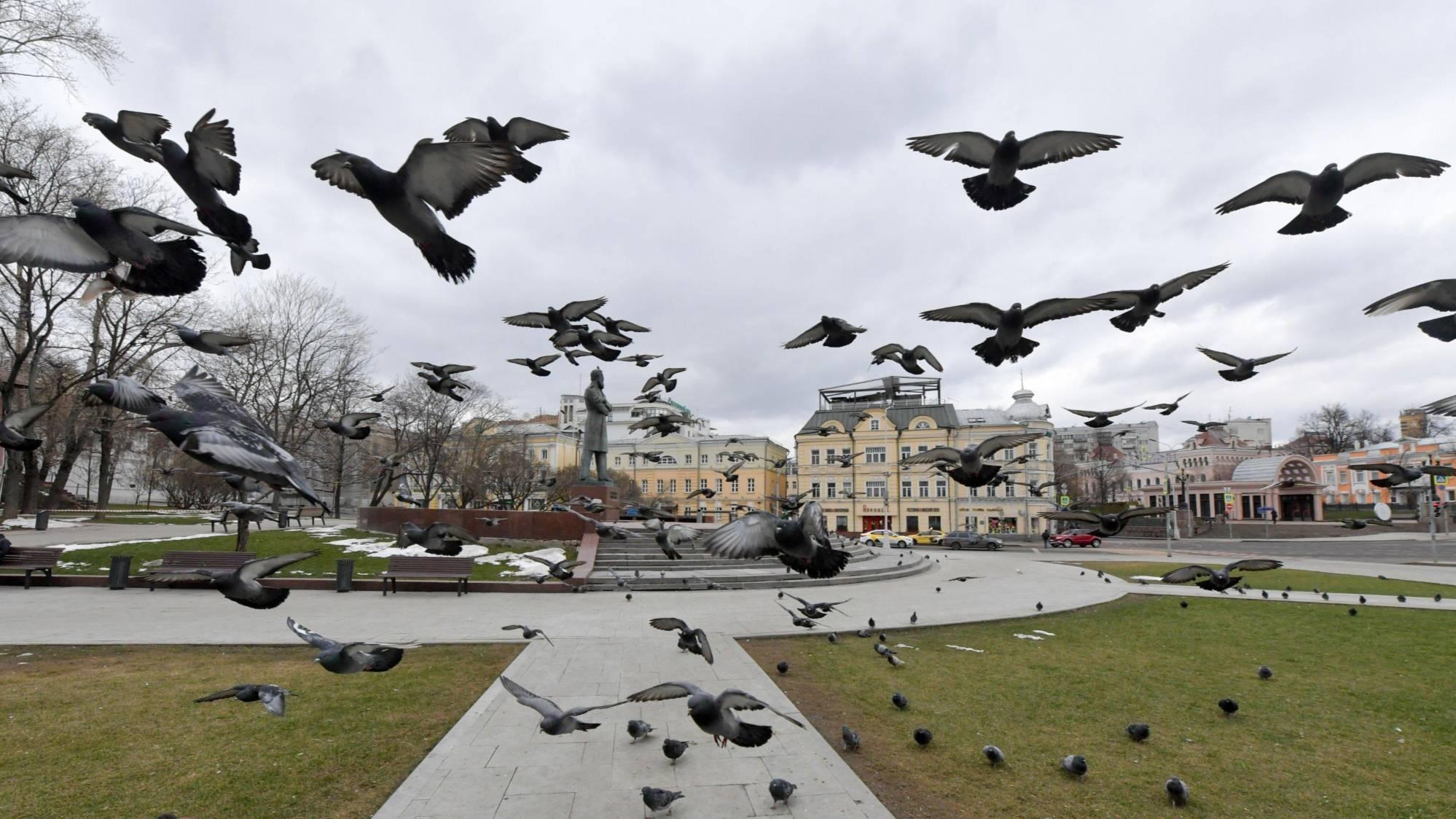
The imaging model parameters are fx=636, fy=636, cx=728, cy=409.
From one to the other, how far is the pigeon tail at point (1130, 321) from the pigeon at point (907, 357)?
5.41ft

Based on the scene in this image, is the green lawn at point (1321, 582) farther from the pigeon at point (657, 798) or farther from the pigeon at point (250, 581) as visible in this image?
→ the pigeon at point (250, 581)

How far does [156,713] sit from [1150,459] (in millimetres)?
98518

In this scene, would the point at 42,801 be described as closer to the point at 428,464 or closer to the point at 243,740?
the point at 243,740

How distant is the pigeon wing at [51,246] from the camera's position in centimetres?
203

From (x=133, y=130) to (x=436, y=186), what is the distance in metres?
1.58

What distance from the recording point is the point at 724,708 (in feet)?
13.0

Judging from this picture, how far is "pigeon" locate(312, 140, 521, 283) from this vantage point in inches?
92.8

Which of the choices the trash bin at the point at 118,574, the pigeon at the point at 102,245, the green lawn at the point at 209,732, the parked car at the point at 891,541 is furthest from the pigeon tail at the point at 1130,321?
the parked car at the point at 891,541

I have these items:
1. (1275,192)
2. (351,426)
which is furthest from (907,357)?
(351,426)

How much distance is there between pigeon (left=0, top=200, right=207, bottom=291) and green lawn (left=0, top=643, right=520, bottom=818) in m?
4.25

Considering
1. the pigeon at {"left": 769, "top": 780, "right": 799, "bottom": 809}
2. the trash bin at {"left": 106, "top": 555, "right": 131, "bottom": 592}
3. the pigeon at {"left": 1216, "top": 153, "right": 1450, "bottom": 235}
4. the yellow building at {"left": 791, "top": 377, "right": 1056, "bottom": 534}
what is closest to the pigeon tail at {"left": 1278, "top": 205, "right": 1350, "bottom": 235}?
the pigeon at {"left": 1216, "top": 153, "right": 1450, "bottom": 235}

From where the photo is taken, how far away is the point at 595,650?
984cm

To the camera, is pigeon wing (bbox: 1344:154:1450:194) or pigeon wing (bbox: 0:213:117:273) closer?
pigeon wing (bbox: 0:213:117:273)

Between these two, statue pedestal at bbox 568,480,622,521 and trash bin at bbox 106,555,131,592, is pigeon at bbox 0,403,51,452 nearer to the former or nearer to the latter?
trash bin at bbox 106,555,131,592
